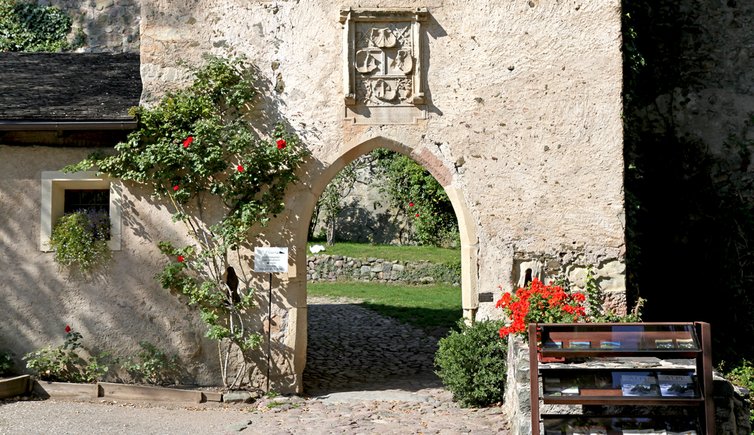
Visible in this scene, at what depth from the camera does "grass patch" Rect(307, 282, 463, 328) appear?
13422 mm

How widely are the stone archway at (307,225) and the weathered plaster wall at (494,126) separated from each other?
0.01 metres


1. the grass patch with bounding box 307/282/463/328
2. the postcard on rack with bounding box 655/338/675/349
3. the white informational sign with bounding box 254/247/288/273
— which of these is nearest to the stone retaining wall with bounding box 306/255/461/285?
the grass patch with bounding box 307/282/463/328

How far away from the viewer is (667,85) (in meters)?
10.2

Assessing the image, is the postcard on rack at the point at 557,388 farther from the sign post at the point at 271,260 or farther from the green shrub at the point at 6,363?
the green shrub at the point at 6,363

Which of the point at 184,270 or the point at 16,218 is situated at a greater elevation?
the point at 16,218

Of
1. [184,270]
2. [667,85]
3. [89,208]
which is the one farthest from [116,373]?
[667,85]

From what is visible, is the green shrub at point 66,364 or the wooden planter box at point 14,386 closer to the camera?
the wooden planter box at point 14,386

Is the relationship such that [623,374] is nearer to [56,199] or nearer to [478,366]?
[478,366]

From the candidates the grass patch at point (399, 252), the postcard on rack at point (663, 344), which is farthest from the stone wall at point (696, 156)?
Answer: the grass patch at point (399, 252)

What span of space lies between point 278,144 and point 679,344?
14.8 ft

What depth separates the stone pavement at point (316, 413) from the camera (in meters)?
6.64

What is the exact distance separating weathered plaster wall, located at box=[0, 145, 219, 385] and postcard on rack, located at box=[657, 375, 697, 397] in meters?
4.74

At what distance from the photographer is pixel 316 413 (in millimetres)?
7312

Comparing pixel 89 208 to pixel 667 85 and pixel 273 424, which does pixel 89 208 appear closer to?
pixel 273 424
